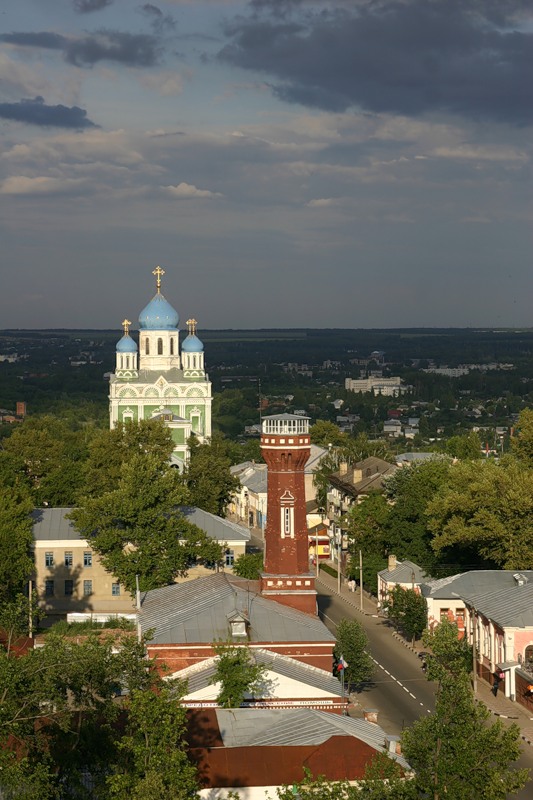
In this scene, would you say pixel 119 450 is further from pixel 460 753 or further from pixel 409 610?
pixel 460 753

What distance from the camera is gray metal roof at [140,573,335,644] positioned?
50156mm

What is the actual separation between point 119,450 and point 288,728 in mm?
41802

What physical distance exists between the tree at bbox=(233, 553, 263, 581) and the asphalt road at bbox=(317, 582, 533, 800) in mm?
3374

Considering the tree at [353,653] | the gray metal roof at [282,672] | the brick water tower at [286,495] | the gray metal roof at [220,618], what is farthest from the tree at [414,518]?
the gray metal roof at [282,672]

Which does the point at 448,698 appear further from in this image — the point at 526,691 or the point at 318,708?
the point at 526,691

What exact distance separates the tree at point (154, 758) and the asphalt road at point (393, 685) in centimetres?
1136

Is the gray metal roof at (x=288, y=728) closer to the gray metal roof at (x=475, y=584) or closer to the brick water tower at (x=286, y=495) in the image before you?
the brick water tower at (x=286, y=495)

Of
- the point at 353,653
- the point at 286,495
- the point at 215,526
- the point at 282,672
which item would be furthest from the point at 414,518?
the point at 282,672

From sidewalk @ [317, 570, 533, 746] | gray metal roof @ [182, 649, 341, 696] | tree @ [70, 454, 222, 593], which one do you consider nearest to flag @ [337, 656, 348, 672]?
gray metal roof @ [182, 649, 341, 696]

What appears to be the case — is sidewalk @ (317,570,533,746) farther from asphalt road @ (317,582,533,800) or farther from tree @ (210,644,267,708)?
tree @ (210,644,267,708)

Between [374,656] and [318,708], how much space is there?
13460 mm

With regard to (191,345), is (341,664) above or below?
below

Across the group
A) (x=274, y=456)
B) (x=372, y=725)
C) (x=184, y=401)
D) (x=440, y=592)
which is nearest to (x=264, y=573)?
(x=274, y=456)

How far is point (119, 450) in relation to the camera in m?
80.9
